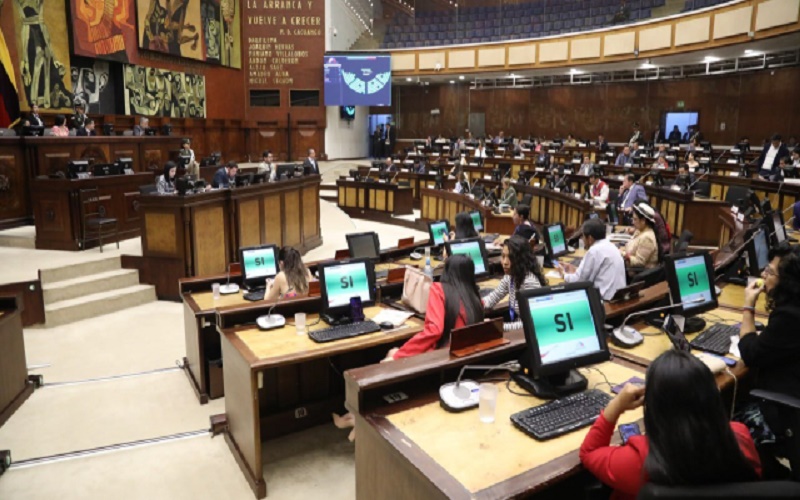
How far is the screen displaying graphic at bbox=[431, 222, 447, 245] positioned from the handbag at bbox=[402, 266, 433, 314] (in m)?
2.26

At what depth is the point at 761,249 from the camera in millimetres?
5035

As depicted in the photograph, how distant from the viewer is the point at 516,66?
18.1 meters

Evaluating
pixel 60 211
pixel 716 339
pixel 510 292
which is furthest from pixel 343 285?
pixel 60 211

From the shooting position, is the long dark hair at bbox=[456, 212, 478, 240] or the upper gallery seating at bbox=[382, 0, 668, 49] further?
the upper gallery seating at bbox=[382, 0, 668, 49]

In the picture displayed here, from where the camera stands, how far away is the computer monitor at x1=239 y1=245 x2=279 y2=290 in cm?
529

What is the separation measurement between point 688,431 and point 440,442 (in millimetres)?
962

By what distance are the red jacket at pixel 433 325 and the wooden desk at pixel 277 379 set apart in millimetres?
451

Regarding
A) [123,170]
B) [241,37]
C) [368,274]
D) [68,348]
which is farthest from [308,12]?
[368,274]

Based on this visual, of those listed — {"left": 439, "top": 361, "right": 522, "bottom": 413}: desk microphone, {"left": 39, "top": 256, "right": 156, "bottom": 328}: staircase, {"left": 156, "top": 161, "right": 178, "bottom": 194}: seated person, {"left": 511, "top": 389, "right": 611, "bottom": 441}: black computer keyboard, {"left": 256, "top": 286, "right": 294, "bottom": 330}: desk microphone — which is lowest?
{"left": 39, "top": 256, "right": 156, "bottom": 328}: staircase

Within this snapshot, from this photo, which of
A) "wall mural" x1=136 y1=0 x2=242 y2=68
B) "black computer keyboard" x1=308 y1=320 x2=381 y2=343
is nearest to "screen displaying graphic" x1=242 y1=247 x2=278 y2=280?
"black computer keyboard" x1=308 y1=320 x2=381 y2=343

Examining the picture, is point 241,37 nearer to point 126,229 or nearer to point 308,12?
point 308,12

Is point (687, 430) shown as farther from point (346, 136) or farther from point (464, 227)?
point (346, 136)

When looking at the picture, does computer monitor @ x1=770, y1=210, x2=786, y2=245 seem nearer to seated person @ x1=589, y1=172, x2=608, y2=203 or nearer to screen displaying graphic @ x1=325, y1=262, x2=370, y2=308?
screen displaying graphic @ x1=325, y1=262, x2=370, y2=308

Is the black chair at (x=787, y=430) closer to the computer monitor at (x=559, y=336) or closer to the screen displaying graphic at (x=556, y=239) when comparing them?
the computer monitor at (x=559, y=336)
